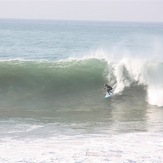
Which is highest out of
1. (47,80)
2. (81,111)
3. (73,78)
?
(73,78)

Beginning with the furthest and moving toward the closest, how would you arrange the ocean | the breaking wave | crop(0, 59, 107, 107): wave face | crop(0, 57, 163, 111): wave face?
1. the breaking wave
2. crop(0, 59, 107, 107): wave face
3. crop(0, 57, 163, 111): wave face
4. the ocean

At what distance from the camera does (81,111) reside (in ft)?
45.7

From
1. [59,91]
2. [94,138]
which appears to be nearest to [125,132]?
[94,138]

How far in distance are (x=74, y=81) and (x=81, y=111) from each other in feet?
16.2

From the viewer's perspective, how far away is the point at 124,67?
19422 mm

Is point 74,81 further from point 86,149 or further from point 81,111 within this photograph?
point 86,149

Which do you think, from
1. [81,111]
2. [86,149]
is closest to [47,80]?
[81,111]

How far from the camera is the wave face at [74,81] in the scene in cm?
1582

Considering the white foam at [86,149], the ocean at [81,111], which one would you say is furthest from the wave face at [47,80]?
the white foam at [86,149]

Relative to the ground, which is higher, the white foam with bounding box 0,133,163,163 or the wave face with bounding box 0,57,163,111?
the wave face with bounding box 0,57,163,111

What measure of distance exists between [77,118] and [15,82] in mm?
6222

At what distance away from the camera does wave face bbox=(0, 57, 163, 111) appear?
15823 millimetres

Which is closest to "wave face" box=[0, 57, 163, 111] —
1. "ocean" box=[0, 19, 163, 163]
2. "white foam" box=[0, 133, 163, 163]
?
"ocean" box=[0, 19, 163, 163]

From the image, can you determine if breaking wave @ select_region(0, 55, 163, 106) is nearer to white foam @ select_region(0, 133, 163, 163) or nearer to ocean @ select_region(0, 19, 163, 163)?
ocean @ select_region(0, 19, 163, 163)
